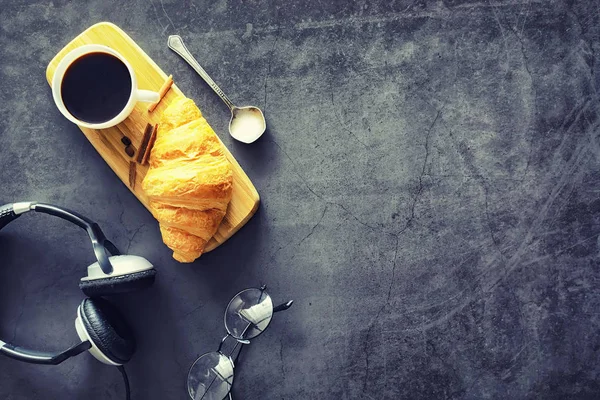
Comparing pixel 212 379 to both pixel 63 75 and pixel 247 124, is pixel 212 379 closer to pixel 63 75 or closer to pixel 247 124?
pixel 247 124

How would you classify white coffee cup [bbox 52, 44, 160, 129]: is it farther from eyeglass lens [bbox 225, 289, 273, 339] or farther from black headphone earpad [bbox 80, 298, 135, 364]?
eyeglass lens [bbox 225, 289, 273, 339]

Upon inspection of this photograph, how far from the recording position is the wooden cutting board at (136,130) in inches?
86.7

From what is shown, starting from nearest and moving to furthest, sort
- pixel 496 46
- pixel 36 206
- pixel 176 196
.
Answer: pixel 176 196
pixel 36 206
pixel 496 46

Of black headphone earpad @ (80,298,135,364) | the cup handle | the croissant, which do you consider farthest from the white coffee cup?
black headphone earpad @ (80,298,135,364)

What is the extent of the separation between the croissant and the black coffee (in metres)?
0.18

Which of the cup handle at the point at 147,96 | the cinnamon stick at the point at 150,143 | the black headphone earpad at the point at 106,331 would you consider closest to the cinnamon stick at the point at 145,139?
the cinnamon stick at the point at 150,143

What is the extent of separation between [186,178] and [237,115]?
472 millimetres

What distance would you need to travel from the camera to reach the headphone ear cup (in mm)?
2107

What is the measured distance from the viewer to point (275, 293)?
7.81 feet

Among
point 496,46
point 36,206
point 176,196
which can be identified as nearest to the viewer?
point 176,196

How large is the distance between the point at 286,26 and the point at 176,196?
0.89 metres

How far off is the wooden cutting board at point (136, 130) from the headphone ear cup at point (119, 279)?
10.5 inches

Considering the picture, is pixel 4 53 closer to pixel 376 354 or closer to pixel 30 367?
pixel 30 367

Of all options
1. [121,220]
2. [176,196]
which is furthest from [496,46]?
[121,220]
